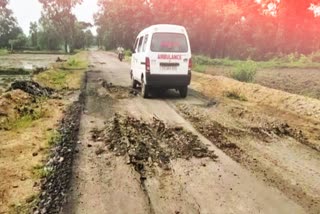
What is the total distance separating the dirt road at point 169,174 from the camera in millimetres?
4836

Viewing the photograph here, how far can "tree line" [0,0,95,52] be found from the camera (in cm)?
7488

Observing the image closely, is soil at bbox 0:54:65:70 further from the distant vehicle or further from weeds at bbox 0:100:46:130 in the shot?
weeds at bbox 0:100:46:130

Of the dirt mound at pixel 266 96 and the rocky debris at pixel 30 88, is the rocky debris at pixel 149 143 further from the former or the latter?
the rocky debris at pixel 30 88

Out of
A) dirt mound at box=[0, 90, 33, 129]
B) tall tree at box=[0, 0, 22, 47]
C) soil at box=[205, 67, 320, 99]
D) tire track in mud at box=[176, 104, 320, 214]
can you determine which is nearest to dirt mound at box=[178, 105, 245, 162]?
tire track in mud at box=[176, 104, 320, 214]

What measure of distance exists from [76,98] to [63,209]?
8632mm

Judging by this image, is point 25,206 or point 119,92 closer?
point 25,206

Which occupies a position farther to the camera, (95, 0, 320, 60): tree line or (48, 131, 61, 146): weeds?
(95, 0, 320, 60): tree line

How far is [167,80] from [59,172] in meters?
7.31

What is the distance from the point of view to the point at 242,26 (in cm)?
5284

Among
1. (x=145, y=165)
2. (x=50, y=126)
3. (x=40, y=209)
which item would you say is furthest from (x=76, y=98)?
(x=40, y=209)

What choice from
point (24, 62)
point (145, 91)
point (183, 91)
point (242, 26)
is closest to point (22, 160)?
point (145, 91)

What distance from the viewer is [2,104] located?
10.0 metres

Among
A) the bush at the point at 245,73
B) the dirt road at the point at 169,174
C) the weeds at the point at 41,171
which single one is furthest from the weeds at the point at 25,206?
the bush at the point at 245,73

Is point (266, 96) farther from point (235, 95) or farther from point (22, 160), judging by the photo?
point (22, 160)
